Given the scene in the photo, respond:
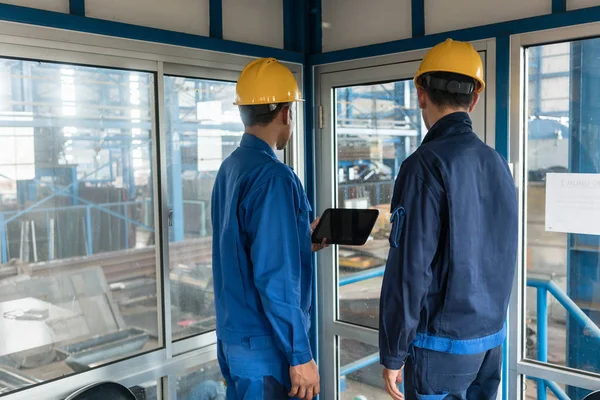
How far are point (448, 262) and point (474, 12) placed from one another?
128 cm

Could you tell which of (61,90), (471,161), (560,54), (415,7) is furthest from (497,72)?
(61,90)

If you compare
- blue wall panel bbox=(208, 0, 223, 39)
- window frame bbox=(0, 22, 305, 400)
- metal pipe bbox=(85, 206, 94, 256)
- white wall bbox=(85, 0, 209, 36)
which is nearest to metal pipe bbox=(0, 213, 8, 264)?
metal pipe bbox=(85, 206, 94, 256)

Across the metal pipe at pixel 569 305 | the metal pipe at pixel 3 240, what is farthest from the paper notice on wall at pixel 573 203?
the metal pipe at pixel 3 240

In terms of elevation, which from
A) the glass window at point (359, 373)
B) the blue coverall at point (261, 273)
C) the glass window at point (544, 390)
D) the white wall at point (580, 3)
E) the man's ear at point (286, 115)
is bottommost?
the glass window at point (359, 373)

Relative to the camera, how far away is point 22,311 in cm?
208

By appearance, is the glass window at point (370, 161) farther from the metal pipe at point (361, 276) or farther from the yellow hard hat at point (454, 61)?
the yellow hard hat at point (454, 61)

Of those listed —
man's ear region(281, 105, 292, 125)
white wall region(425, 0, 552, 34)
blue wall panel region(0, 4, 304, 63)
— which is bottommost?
man's ear region(281, 105, 292, 125)

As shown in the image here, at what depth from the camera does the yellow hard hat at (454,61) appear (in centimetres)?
176

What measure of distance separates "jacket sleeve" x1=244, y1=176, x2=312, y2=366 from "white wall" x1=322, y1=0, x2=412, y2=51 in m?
1.25

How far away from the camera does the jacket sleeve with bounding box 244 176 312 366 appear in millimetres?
1757

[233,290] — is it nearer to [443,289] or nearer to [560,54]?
[443,289]

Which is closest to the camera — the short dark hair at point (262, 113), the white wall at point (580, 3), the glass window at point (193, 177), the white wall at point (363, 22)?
the short dark hair at point (262, 113)

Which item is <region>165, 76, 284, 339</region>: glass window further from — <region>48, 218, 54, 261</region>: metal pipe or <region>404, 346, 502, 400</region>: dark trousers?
<region>404, 346, 502, 400</region>: dark trousers

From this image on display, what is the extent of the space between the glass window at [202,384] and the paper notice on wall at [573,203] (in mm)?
1679
